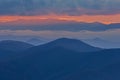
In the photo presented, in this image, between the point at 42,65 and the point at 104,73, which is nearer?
the point at 104,73

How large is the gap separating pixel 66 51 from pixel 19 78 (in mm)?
36248

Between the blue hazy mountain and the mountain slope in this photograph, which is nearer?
the blue hazy mountain

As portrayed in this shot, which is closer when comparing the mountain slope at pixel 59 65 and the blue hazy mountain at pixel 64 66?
the blue hazy mountain at pixel 64 66

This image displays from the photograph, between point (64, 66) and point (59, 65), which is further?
point (59, 65)

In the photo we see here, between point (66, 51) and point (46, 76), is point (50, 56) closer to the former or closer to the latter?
point (66, 51)

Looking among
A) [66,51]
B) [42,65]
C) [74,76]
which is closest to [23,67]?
[42,65]

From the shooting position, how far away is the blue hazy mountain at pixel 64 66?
513ft

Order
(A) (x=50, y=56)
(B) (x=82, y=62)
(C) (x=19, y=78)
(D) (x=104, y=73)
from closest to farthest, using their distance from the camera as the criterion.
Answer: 1. (D) (x=104, y=73)
2. (C) (x=19, y=78)
3. (B) (x=82, y=62)
4. (A) (x=50, y=56)

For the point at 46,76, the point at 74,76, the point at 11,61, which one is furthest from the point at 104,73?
the point at 11,61

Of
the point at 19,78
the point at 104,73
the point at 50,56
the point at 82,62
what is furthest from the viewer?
the point at 50,56

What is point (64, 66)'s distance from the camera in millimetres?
183875

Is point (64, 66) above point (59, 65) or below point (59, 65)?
below

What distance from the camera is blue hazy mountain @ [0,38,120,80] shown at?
156 metres

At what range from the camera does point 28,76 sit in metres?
173
